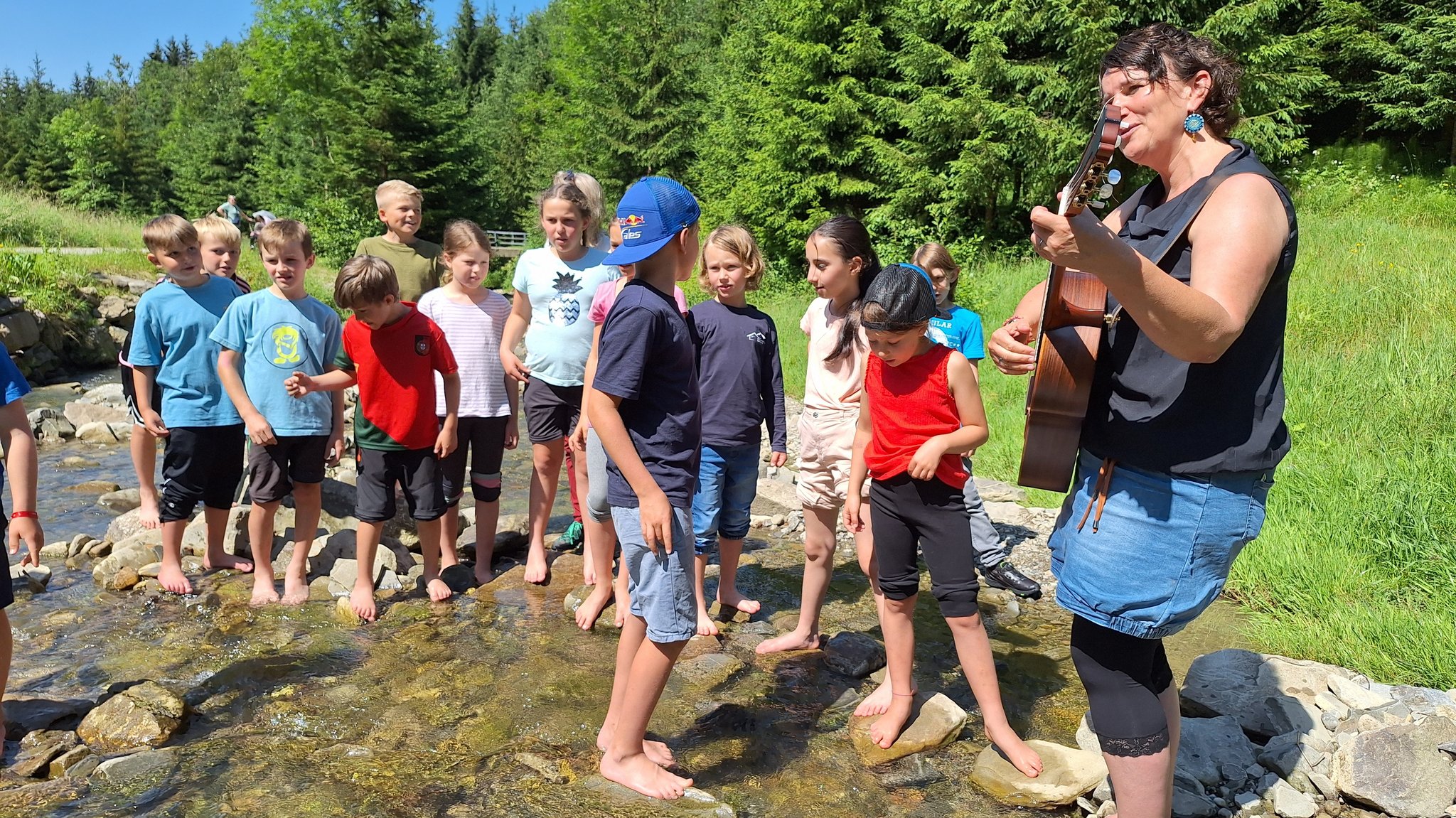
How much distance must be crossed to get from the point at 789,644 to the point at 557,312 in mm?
2161

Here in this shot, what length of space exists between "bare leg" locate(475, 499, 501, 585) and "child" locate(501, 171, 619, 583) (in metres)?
0.56

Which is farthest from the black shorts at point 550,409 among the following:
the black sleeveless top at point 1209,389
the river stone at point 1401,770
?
the river stone at point 1401,770

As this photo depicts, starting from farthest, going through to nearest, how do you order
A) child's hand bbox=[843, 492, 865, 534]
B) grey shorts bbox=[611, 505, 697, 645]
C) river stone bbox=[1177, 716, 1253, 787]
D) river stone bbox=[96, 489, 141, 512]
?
river stone bbox=[96, 489, 141, 512], child's hand bbox=[843, 492, 865, 534], river stone bbox=[1177, 716, 1253, 787], grey shorts bbox=[611, 505, 697, 645]

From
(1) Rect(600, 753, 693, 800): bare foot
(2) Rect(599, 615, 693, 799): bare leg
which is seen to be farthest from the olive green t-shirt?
(1) Rect(600, 753, 693, 800): bare foot

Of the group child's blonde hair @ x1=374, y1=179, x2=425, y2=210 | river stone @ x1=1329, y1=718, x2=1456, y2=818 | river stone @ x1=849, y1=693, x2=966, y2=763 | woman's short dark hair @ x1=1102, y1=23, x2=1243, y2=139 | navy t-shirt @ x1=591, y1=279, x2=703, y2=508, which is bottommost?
river stone @ x1=849, y1=693, x2=966, y2=763

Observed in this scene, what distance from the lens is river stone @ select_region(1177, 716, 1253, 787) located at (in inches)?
118

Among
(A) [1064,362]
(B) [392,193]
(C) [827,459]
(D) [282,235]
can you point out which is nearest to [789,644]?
(C) [827,459]

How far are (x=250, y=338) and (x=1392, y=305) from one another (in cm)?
1016

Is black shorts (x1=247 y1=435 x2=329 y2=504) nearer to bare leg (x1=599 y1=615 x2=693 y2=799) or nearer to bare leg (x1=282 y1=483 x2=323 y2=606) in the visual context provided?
bare leg (x1=282 y1=483 x2=323 y2=606)

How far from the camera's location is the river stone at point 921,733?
10.8 feet

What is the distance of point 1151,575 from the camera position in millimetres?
2164

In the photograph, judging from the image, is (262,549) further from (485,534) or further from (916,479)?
(916,479)

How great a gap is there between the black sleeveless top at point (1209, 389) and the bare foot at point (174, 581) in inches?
192

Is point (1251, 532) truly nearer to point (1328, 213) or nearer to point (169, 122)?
point (1328, 213)
